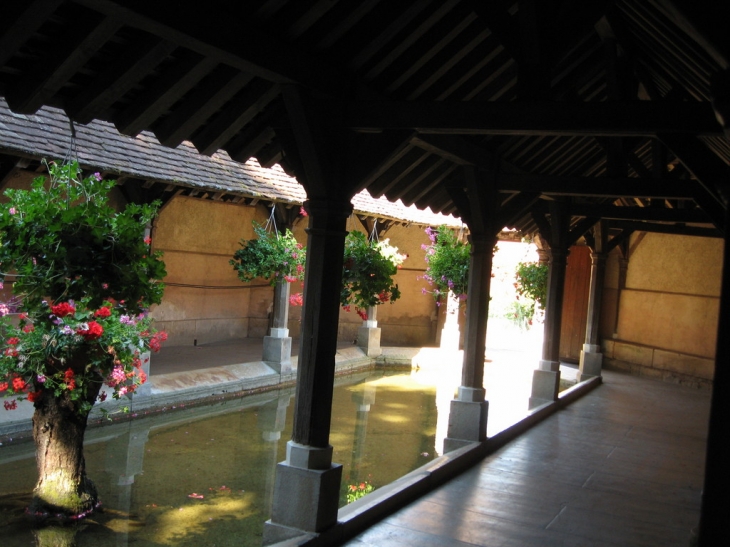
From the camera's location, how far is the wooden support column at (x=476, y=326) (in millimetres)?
6207

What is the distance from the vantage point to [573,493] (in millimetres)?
5465

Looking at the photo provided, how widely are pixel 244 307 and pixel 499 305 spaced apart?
7103 millimetres

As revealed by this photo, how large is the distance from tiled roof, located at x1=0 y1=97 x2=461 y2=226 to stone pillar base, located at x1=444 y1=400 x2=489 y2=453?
4.20m

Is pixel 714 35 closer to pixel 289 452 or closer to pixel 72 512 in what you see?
pixel 289 452

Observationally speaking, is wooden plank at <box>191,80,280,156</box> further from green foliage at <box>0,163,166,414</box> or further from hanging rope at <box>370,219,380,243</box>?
hanging rope at <box>370,219,380,243</box>

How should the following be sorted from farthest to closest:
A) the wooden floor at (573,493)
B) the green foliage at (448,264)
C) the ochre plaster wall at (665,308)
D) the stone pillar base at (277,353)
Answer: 1. the ochre plaster wall at (665,308)
2. the green foliage at (448,264)
3. the stone pillar base at (277,353)
4. the wooden floor at (573,493)

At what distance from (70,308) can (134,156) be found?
4148 mm

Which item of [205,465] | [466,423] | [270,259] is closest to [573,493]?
[466,423]

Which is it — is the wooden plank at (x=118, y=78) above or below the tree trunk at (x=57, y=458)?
above

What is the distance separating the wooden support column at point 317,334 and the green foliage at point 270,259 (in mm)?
6028

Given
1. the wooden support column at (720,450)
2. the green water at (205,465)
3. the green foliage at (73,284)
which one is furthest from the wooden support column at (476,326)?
the wooden support column at (720,450)

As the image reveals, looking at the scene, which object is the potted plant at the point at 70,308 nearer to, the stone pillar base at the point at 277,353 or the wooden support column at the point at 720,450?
the wooden support column at the point at 720,450

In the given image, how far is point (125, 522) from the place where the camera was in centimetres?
488

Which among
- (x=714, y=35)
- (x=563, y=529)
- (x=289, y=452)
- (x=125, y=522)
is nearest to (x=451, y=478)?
(x=563, y=529)
